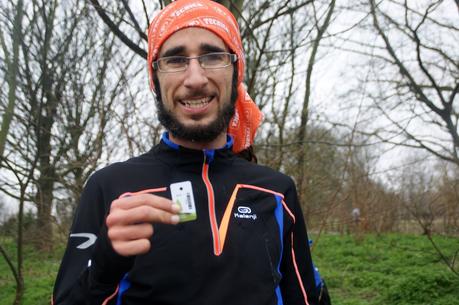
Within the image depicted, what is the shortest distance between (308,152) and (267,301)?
10.5 feet

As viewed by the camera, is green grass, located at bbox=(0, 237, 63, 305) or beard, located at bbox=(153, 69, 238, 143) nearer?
beard, located at bbox=(153, 69, 238, 143)

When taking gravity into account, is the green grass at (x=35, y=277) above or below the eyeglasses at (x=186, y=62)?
below

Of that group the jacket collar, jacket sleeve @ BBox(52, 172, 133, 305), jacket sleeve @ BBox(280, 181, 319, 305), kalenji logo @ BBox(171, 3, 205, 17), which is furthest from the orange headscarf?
jacket sleeve @ BBox(52, 172, 133, 305)

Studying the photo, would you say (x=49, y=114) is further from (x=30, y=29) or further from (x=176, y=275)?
(x=176, y=275)

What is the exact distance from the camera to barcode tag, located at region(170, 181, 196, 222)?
1.20 meters

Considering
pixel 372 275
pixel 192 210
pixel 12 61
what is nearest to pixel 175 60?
pixel 192 210

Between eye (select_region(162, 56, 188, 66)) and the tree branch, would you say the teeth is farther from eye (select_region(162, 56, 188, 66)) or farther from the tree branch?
the tree branch

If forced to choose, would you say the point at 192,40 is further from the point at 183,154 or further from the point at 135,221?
the point at 135,221

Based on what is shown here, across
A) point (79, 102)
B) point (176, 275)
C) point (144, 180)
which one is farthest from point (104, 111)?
point (176, 275)

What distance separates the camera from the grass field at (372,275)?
6.79m

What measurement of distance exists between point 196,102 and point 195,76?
0.11 meters

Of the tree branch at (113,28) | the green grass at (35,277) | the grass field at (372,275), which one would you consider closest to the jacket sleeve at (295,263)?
the tree branch at (113,28)

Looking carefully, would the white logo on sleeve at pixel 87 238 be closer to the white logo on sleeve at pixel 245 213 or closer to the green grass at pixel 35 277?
the white logo on sleeve at pixel 245 213

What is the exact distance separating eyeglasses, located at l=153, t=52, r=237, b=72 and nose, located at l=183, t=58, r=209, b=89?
2 cm
